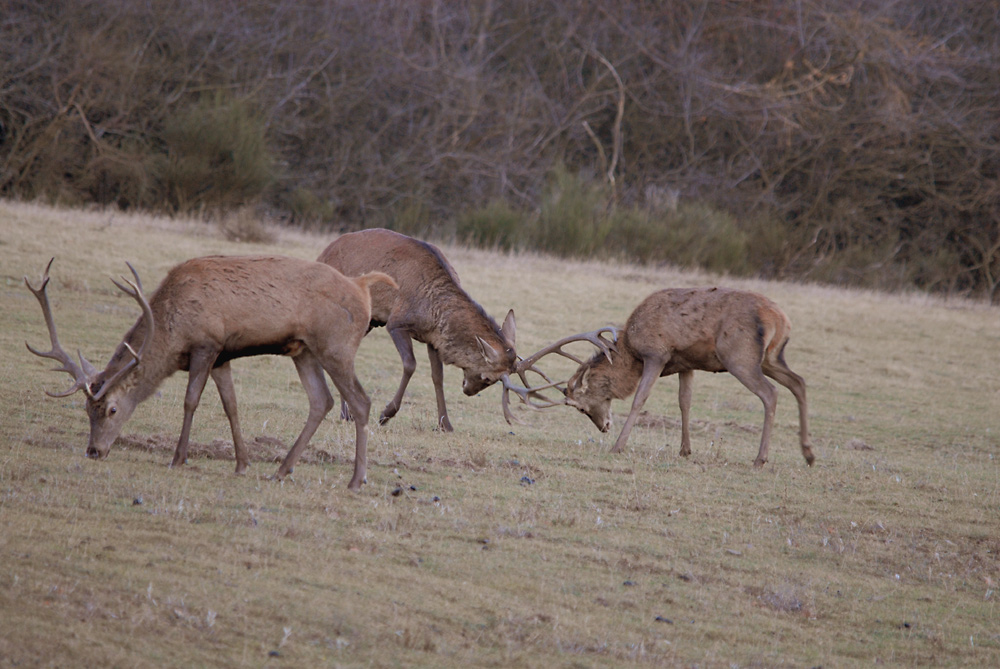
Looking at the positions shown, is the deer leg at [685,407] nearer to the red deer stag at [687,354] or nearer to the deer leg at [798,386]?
the red deer stag at [687,354]

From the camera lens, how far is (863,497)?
9.20 meters

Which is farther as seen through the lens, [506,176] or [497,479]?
[506,176]

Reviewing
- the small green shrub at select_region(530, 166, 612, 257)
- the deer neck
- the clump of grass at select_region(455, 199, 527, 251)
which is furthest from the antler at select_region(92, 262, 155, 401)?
the clump of grass at select_region(455, 199, 527, 251)

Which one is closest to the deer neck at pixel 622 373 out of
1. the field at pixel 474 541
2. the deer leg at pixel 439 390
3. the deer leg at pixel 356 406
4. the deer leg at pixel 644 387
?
the deer leg at pixel 644 387

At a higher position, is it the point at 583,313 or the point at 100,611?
the point at 100,611

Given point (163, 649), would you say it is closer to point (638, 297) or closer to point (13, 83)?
point (638, 297)

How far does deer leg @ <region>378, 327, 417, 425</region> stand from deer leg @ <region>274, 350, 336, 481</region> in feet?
7.46

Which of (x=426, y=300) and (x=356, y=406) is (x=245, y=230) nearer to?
(x=426, y=300)

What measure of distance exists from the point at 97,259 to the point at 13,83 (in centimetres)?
992

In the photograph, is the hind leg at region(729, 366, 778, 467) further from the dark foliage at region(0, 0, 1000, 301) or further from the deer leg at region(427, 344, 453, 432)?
the dark foliage at region(0, 0, 1000, 301)

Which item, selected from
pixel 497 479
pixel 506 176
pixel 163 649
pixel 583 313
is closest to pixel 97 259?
pixel 583 313

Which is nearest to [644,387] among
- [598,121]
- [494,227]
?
[494,227]

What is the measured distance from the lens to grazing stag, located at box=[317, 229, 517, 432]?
10188mm

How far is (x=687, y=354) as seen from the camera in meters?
10.3
